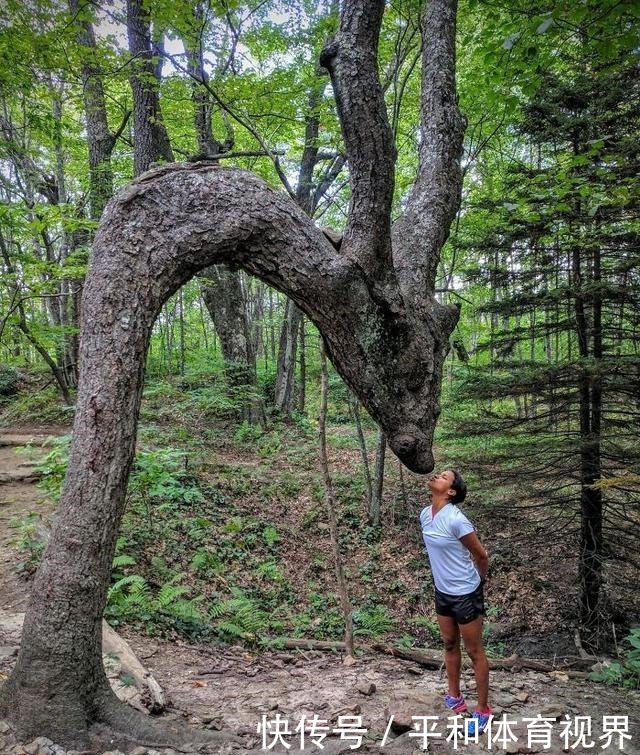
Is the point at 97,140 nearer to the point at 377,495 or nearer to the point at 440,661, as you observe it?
the point at 377,495

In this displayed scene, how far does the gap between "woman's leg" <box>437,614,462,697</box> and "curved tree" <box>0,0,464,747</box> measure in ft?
3.82

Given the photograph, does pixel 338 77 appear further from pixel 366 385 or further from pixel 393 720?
pixel 393 720

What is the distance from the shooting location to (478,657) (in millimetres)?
3562

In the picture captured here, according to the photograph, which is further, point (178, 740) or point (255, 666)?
point (255, 666)

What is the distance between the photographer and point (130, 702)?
139 inches

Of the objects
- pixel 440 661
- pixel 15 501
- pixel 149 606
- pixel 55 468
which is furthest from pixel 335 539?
pixel 15 501

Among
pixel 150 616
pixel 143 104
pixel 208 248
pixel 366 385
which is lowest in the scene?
pixel 150 616

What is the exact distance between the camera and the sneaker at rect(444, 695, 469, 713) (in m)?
3.71

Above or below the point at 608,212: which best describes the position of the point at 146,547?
below

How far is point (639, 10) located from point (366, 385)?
287 cm

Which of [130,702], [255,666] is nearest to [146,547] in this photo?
[255,666]

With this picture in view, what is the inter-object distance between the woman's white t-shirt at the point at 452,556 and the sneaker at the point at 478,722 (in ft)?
2.71

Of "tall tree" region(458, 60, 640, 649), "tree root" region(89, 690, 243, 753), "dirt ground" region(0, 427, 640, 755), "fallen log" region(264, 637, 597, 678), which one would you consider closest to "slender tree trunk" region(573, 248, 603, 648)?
"tall tree" region(458, 60, 640, 649)

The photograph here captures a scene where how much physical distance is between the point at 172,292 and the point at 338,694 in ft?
11.8
